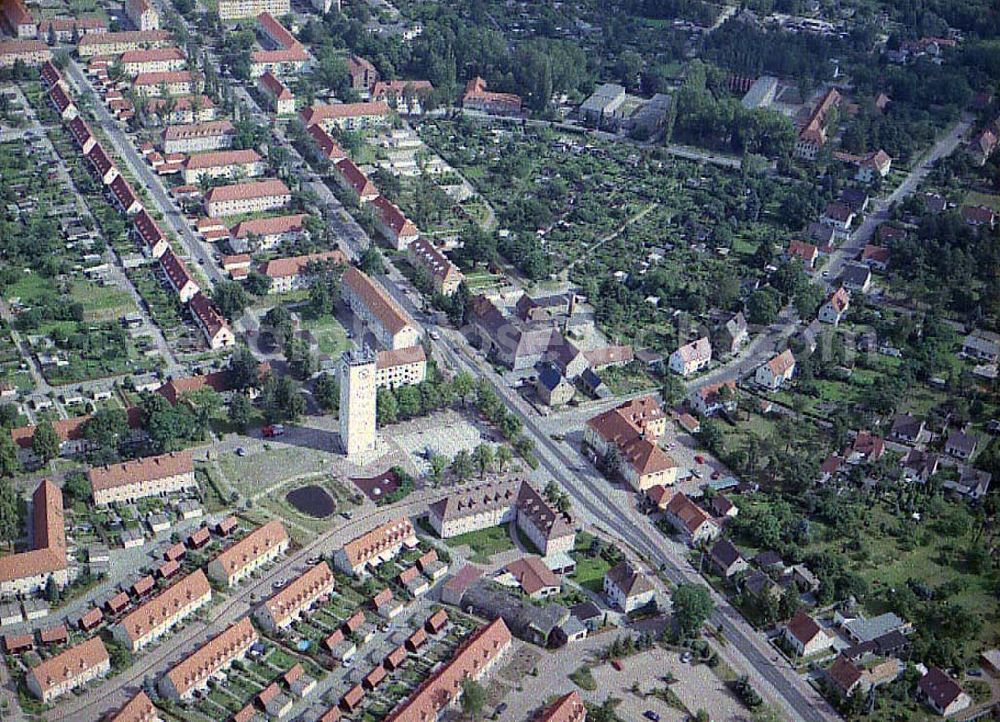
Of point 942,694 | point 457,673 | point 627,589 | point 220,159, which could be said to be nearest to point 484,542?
point 627,589

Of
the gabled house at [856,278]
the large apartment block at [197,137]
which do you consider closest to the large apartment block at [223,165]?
the large apartment block at [197,137]

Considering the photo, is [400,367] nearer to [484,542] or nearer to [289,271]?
[289,271]

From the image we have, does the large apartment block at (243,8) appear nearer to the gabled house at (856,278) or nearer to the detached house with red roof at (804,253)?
the detached house with red roof at (804,253)

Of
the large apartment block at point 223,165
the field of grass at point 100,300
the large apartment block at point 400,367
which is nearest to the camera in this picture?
the large apartment block at point 400,367

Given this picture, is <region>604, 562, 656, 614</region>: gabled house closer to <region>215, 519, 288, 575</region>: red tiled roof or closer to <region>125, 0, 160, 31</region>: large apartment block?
<region>215, 519, 288, 575</region>: red tiled roof

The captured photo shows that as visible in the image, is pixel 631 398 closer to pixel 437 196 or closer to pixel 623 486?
pixel 623 486

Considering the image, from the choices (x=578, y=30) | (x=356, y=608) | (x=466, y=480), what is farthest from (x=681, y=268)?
(x=578, y=30)
